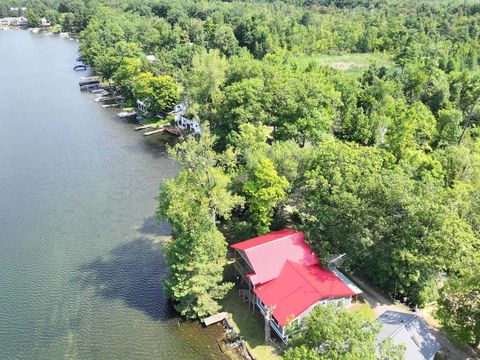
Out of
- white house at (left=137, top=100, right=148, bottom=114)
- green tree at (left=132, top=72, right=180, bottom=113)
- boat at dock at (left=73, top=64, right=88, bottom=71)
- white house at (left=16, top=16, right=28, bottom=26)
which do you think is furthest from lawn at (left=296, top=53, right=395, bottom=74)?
white house at (left=16, top=16, right=28, bottom=26)

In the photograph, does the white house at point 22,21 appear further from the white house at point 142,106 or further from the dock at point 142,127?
the dock at point 142,127

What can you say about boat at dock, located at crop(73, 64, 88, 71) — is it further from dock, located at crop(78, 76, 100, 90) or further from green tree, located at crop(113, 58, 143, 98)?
green tree, located at crop(113, 58, 143, 98)

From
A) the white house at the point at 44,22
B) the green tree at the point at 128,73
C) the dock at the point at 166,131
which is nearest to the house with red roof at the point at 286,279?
the dock at the point at 166,131

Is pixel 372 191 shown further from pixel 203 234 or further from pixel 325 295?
pixel 203 234

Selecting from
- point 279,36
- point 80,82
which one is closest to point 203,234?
point 80,82

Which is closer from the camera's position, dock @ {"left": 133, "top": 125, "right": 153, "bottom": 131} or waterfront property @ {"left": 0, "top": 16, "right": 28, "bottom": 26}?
dock @ {"left": 133, "top": 125, "right": 153, "bottom": 131}

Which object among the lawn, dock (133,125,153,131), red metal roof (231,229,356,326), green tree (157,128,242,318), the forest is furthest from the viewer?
the lawn

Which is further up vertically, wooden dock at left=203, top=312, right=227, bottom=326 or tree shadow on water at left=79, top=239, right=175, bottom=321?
wooden dock at left=203, top=312, right=227, bottom=326
